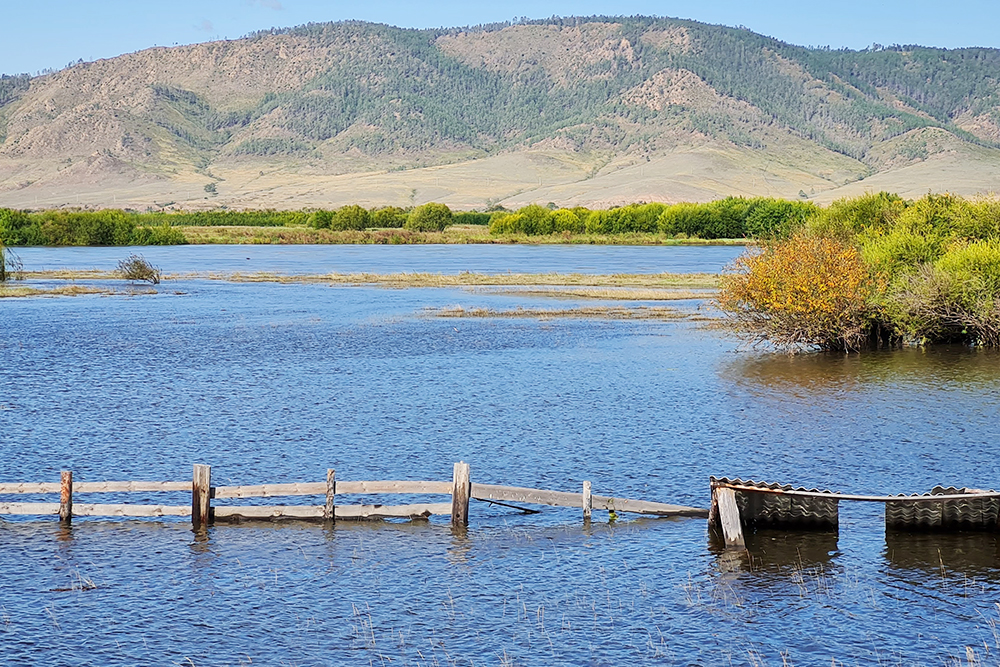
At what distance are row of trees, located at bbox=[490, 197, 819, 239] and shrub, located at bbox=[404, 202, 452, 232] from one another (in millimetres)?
8803

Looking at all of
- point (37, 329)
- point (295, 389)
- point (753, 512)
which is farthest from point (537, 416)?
point (37, 329)

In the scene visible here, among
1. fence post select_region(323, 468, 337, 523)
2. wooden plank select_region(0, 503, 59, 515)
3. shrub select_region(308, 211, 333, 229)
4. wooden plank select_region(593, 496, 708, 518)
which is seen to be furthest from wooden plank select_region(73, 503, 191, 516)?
shrub select_region(308, 211, 333, 229)

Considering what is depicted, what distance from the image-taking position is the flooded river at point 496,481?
17.0 meters

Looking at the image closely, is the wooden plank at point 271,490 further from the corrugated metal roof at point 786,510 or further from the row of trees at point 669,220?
the row of trees at point 669,220

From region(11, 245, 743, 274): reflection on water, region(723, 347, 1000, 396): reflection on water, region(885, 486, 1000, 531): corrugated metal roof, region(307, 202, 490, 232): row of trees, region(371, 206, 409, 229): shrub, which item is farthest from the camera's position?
region(371, 206, 409, 229): shrub

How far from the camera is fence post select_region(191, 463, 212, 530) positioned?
21391 mm

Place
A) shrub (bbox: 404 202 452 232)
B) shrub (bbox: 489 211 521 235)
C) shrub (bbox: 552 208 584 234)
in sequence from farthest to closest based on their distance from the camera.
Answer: shrub (bbox: 404 202 452 232)
shrub (bbox: 552 208 584 234)
shrub (bbox: 489 211 521 235)

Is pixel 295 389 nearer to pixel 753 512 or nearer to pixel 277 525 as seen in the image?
pixel 277 525

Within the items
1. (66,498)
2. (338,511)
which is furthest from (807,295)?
(66,498)

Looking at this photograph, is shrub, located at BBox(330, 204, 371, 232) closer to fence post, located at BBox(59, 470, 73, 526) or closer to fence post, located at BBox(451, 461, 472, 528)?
fence post, located at BBox(59, 470, 73, 526)

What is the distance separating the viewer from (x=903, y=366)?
44750mm

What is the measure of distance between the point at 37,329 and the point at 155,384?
19.9 metres

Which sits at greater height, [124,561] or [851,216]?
[851,216]

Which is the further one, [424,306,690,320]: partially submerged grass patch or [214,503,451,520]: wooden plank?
[424,306,690,320]: partially submerged grass patch
